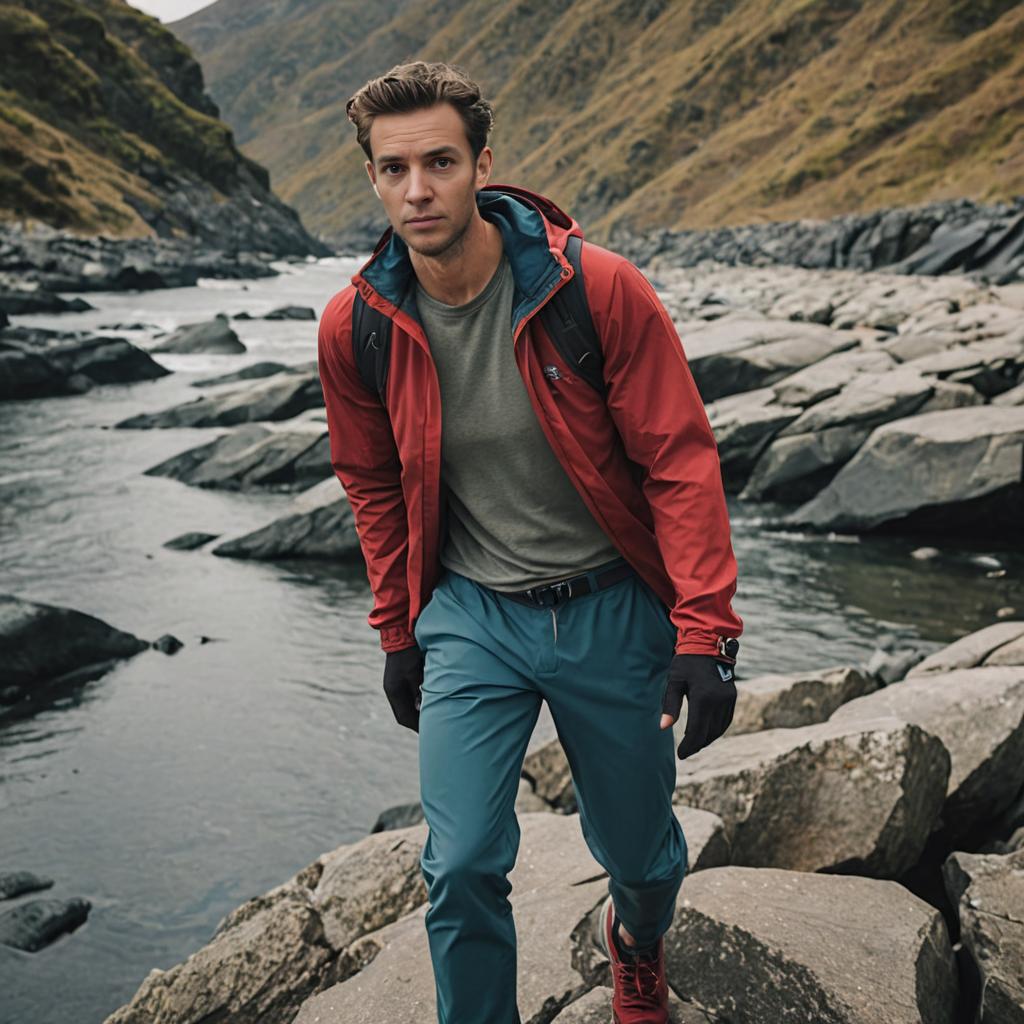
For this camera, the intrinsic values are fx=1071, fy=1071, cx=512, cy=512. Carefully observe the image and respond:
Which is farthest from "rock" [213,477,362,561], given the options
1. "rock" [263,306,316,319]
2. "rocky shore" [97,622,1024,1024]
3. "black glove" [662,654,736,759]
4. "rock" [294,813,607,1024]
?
"rock" [263,306,316,319]

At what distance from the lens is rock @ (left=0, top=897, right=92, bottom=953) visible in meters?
7.14

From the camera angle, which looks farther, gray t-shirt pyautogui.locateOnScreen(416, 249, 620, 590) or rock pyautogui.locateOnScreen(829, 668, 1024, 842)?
rock pyautogui.locateOnScreen(829, 668, 1024, 842)

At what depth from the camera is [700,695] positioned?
3.19 m

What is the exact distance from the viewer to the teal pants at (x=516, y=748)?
10.4ft

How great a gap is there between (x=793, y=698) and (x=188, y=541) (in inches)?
456

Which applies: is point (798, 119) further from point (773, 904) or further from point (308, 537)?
point (773, 904)

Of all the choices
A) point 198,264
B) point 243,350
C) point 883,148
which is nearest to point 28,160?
point 198,264

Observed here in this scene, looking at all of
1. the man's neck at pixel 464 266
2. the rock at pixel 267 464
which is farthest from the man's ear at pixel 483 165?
the rock at pixel 267 464

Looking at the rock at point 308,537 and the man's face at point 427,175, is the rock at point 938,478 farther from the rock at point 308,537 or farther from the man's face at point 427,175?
the man's face at point 427,175

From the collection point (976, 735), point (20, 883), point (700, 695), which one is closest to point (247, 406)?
point (20, 883)

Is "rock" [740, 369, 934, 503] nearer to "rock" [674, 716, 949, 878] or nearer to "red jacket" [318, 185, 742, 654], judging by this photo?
"rock" [674, 716, 949, 878]

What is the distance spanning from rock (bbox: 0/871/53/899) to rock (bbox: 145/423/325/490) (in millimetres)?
12368

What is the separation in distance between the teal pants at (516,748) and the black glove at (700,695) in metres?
0.32

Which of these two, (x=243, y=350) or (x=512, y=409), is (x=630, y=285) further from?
(x=243, y=350)
